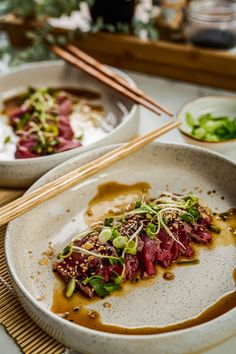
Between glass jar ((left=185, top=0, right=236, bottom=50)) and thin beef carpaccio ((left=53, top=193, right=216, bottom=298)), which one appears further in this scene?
glass jar ((left=185, top=0, right=236, bottom=50))

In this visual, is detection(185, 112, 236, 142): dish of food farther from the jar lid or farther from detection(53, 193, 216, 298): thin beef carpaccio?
the jar lid

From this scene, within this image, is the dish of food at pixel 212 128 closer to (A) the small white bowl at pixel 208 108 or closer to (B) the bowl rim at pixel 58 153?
(A) the small white bowl at pixel 208 108

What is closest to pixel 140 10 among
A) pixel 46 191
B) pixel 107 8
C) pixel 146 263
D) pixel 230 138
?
pixel 107 8

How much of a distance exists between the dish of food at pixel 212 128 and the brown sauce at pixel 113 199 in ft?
1.46

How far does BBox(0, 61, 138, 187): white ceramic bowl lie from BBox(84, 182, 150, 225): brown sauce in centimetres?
23

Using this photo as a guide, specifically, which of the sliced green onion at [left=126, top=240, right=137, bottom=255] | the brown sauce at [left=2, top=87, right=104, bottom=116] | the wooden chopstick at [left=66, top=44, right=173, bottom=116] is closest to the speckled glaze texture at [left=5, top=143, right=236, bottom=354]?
the sliced green onion at [left=126, top=240, right=137, bottom=255]

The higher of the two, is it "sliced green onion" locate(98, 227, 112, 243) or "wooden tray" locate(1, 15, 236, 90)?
"wooden tray" locate(1, 15, 236, 90)

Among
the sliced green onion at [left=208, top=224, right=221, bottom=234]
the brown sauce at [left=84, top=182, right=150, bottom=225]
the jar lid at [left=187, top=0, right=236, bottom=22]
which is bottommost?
the brown sauce at [left=84, top=182, right=150, bottom=225]

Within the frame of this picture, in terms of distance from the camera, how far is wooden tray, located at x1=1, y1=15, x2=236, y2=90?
9.78ft

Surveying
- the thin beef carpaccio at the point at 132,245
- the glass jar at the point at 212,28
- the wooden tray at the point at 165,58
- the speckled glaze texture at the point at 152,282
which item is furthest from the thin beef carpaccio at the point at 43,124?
the glass jar at the point at 212,28

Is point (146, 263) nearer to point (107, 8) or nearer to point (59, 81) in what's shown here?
point (59, 81)

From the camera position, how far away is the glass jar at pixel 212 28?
2953 mm

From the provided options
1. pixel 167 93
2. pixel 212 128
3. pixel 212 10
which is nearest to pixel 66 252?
pixel 212 128

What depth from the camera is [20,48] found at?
377 centimetres
